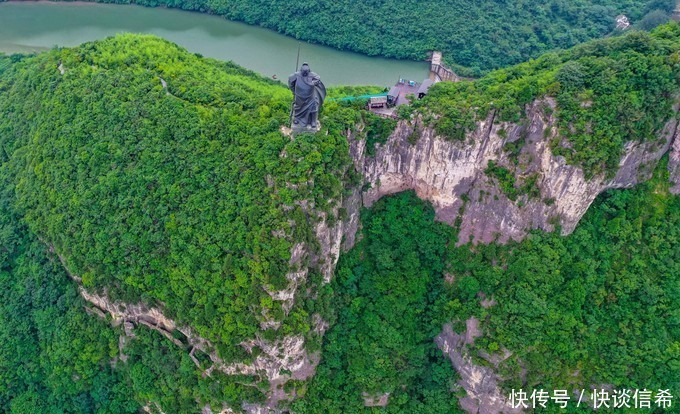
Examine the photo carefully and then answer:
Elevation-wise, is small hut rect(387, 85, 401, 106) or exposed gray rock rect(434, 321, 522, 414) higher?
small hut rect(387, 85, 401, 106)

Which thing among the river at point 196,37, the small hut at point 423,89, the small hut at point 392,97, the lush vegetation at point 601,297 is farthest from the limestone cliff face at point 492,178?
the river at point 196,37

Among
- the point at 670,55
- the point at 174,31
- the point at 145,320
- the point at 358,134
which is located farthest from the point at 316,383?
the point at 174,31

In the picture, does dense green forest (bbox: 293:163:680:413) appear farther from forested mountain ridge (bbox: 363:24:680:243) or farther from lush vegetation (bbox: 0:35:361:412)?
lush vegetation (bbox: 0:35:361:412)

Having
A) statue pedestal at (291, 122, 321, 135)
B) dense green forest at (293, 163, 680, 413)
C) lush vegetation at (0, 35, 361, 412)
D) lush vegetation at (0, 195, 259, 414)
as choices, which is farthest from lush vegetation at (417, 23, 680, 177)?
lush vegetation at (0, 195, 259, 414)

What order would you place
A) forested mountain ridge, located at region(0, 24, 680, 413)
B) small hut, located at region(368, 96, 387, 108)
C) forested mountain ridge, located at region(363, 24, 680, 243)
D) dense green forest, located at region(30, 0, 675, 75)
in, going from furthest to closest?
dense green forest, located at region(30, 0, 675, 75), small hut, located at region(368, 96, 387, 108), forested mountain ridge, located at region(0, 24, 680, 413), forested mountain ridge, located at region(363, 24, 680, 243)

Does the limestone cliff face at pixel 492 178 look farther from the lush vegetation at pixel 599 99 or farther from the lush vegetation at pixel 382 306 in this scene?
the lush vegetation at pixel 382 306

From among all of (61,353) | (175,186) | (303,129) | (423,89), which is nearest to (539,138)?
(423,89)
